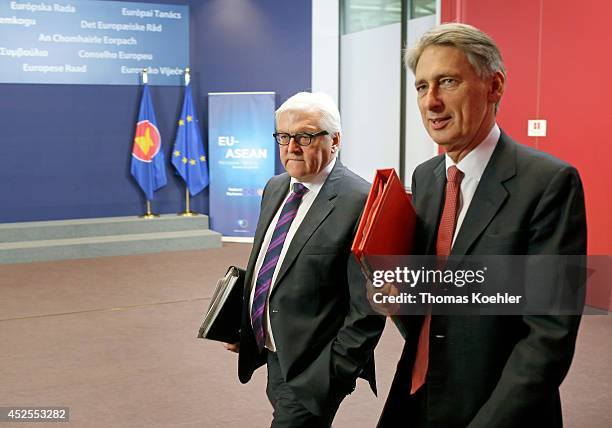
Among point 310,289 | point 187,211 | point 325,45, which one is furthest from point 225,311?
point 325,45

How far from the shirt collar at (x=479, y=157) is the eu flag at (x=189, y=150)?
8.28 metres

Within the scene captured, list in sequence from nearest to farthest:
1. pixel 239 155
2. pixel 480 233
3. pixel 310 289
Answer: pixel 480 233
pixel 310 289
pixel 239 155

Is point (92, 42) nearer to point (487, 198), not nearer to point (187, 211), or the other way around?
point (187, 211)

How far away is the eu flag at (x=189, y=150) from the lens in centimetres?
937

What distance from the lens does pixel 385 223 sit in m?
1.29

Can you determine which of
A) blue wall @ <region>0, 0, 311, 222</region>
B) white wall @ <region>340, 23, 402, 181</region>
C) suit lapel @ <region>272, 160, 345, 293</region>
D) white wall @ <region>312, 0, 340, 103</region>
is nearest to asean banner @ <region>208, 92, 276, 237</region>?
blue wall @ <region>0, 0, 311, 222</region>

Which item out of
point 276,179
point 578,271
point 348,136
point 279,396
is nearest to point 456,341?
point 578,271

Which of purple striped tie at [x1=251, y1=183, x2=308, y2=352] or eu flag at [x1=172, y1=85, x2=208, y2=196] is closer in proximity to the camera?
purple striped tie at [x1=251, y1=183, x2=308, y2=352]

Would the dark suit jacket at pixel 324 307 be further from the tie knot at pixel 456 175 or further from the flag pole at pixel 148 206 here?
the flag pole at pixel 148 206

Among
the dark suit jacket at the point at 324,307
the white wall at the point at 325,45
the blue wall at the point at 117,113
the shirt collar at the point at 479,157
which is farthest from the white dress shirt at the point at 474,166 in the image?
the white wall at the point at 325,45

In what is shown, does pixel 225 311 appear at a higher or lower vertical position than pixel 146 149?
lower

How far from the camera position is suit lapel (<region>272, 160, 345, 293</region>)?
2.15 metres

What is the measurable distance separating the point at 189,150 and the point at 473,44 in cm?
837

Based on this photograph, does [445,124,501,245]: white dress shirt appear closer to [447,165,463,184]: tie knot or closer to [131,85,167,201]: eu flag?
[447,165,463,184]: tie knot
